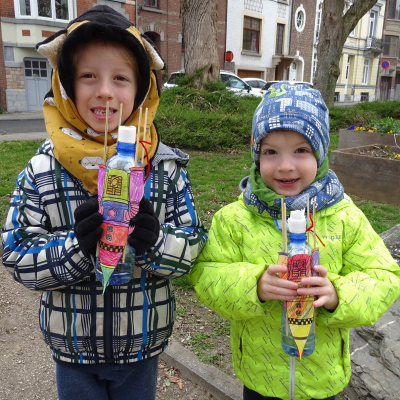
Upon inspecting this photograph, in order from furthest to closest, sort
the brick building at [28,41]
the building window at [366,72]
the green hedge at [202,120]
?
the building window at [366,72] < the brick building at [28,41] < the green hedge at [202,120]

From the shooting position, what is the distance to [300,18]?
1287 inches

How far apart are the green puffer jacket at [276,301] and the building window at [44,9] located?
2163cm

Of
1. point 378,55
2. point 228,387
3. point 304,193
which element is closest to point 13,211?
point 304,193

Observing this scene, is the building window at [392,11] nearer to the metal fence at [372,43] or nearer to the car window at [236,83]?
the metal fence at [372,43]

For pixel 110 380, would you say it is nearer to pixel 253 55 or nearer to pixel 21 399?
pixel 21 399

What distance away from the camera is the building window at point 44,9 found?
64.1ft

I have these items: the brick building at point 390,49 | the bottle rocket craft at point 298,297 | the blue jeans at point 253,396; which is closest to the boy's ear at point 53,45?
the bottle rocket craft at point 298,297

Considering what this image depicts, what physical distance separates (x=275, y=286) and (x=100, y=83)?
1.00 meters

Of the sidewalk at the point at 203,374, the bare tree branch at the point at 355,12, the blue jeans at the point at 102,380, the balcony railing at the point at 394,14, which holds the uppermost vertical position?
the balcony railing at the point at 394,14

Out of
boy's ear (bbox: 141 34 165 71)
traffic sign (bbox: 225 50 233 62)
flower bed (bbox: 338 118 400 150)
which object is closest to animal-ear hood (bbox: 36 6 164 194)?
boy's ear (bbox: 141 34 165 71)

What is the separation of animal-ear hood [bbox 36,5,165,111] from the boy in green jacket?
51cm

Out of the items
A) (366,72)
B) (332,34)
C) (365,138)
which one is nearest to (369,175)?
(365,138)

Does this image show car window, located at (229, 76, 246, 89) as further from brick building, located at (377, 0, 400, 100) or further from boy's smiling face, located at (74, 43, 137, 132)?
brick building, located at (377, 0, 400, 100)

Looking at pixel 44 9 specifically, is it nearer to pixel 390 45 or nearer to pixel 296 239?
pixel 296 239
